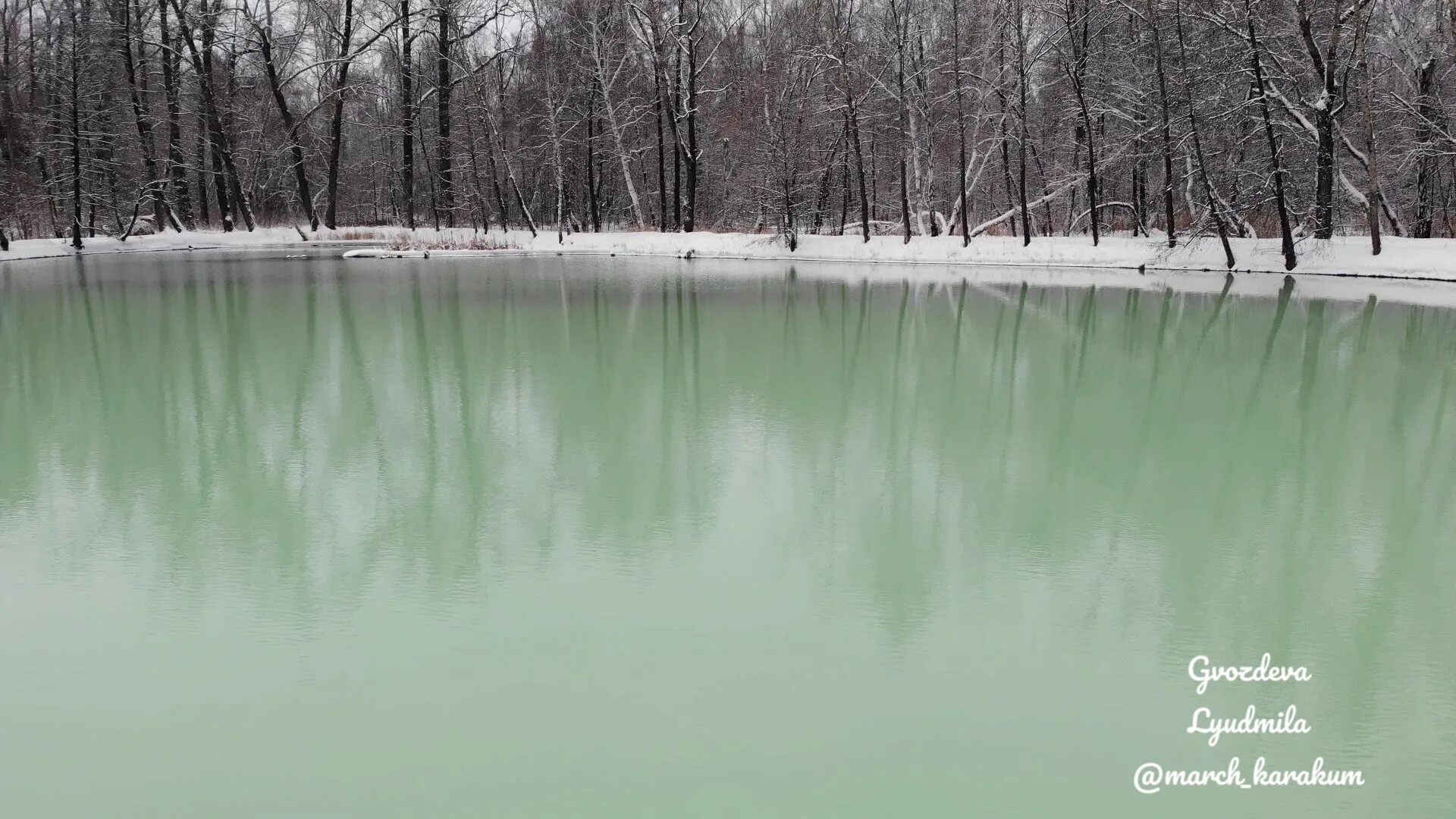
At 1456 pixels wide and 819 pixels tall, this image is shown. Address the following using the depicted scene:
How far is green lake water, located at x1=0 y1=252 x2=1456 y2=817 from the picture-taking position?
4.17 m

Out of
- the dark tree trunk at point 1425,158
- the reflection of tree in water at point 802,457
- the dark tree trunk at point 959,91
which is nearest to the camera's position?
the reflection of tree in water at point 802,457

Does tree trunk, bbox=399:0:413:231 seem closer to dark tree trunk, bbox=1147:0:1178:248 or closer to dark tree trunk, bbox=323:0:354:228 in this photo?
dark tree trunk, bbox=323:0:354:228

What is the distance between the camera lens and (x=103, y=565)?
6.32 meters

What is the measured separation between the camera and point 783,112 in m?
34.0

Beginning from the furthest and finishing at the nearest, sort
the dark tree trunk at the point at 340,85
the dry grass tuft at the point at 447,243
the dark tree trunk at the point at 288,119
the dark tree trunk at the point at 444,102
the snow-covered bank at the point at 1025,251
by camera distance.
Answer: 1. the dark tree trunk at the point at 340,85
2. the dark tree trunk at the point at 288,119
3. the dark tree trunk at the point at 444,102
4. the dry grass tuft at the point at 447,243
5. the snow-covered bank at the point at 1025,251

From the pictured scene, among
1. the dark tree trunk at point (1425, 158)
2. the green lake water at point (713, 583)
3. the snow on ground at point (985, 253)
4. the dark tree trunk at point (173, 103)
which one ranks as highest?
the dark tree trunk at point (173, 103)

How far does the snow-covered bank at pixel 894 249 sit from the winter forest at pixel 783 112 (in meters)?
0.68

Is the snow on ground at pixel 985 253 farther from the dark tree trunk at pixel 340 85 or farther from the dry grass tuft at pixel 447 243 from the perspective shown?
the dark tree trunk at pixel 340 85

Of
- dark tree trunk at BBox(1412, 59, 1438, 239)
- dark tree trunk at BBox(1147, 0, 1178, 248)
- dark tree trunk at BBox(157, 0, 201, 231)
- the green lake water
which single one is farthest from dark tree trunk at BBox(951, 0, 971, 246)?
dark tree trunk at BBox(157, 0, 201, 231)

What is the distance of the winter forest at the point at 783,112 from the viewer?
2653 centimetres

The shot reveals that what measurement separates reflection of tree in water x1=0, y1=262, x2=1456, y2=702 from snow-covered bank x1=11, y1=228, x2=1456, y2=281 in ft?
29.2

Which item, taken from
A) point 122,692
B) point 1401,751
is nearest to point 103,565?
point 122,692

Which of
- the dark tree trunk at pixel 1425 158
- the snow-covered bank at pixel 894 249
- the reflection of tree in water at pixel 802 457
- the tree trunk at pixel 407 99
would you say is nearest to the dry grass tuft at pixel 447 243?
the snow-covered bank at pixel 894 249

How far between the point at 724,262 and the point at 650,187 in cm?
2016
